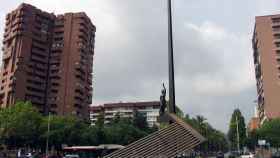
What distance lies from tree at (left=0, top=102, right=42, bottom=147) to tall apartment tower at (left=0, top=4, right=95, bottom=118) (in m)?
27.9

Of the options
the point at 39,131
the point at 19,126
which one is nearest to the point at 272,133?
the point at 39,131

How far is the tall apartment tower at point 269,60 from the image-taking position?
8706 cm

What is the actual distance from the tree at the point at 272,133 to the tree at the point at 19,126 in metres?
43.7

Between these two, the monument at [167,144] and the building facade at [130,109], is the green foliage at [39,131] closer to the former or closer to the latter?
the monument at [167,144]

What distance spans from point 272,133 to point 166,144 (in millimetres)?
55906

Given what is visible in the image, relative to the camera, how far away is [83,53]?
106562 mm

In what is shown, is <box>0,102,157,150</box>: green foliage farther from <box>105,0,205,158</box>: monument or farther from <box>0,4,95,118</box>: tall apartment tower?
<box>105,0,205,158</box>: monument

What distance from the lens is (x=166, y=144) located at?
18828 millimetres

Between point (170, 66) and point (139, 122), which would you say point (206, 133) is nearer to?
point (139, 122)

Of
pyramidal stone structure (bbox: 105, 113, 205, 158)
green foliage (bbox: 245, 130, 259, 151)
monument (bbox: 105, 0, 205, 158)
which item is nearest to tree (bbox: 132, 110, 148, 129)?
green foliage (bbox: 245, 130, 259, 151)

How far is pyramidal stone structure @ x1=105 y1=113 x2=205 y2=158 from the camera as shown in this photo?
18.5m

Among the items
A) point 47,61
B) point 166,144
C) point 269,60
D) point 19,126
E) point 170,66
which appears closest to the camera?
point 166,144

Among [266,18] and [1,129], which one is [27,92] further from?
[266,18]

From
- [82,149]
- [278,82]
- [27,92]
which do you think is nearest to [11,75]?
[27,92]
